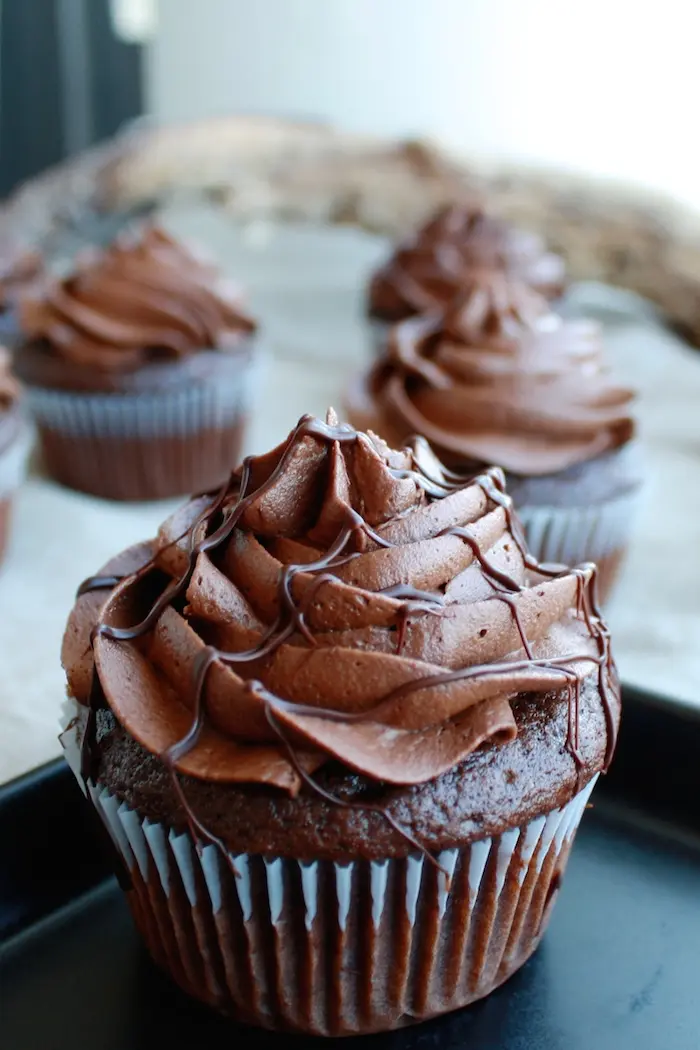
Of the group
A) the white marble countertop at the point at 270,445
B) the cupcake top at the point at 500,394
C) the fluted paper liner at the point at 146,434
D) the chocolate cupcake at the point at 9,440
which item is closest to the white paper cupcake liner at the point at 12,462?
the chocolate cupcake at the point at 9,440

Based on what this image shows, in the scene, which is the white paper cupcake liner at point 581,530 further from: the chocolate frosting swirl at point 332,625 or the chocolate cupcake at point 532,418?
the chocolate frosting swirl at point 332,625

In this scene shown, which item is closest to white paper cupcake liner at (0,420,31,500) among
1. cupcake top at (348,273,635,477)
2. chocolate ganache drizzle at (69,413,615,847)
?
cupcake top at (348,273,635,477)

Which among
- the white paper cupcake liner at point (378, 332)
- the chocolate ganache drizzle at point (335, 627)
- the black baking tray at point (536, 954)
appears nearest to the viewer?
the chocolate ganache drizzle at point (335, 627)

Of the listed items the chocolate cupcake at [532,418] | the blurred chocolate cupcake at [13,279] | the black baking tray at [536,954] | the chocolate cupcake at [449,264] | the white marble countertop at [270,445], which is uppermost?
the chocolate cupcake at [532,418]

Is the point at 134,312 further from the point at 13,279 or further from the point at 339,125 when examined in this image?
the point at 339,125

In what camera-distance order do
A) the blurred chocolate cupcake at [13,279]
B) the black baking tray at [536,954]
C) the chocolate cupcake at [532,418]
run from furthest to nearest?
1. the blurred chocolate cupcake at [13,279]
2. the chocolate cupcake at [532,418]
3. the black baking tray at [536,954]

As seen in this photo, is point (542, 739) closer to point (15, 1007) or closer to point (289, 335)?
point (15, 1007)

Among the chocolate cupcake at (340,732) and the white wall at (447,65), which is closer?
the chocolate cupcake at (340,732)
